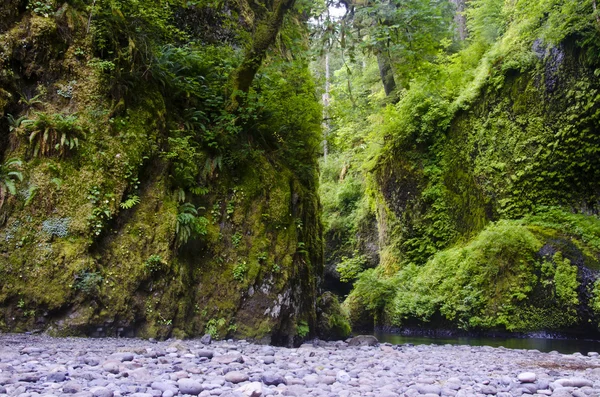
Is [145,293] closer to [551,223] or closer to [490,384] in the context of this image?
[490,384]

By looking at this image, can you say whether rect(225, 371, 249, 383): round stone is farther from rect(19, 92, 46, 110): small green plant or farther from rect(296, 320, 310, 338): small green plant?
rect(19, 92, 46, 110): small green plant

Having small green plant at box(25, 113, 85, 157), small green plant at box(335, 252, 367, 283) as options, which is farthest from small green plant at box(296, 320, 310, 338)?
small green plant at box(335, 252, 367, 283)

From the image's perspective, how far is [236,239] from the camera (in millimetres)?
7578

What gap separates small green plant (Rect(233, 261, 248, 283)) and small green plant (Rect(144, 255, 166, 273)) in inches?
50.6

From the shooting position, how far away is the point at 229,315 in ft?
23.4

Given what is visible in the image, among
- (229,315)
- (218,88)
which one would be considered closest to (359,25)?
(218,88)

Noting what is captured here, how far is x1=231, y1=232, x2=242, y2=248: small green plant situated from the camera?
7559 millimetres

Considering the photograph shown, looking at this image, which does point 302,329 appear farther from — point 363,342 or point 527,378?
point 527,378

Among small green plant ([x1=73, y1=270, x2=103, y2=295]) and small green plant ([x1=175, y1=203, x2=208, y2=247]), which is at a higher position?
small green plant ([x1=175, y1=203, x2=208, y2=247])

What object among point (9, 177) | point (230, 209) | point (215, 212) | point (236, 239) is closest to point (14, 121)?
point (9, 177)

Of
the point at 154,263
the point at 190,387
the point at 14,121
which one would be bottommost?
the point at 190,387

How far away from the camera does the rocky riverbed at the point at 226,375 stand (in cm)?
296

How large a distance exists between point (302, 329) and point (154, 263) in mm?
3285

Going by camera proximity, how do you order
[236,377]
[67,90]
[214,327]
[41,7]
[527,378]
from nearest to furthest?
[236,377]
[527,378]
[41,7]
[67,90]
[214,327]
